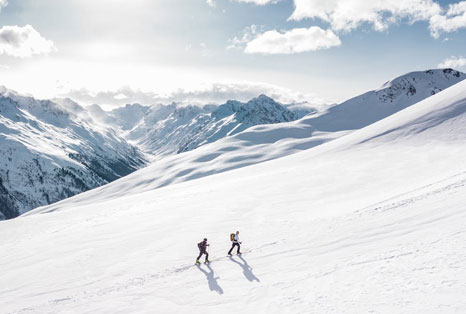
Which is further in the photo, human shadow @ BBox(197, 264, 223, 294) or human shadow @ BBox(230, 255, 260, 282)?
human shadow @ BBox(230, 255, 260, 282)

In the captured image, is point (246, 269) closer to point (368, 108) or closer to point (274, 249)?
point (274, 249)

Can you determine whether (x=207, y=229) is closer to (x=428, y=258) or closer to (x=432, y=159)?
(x=428, y=258)

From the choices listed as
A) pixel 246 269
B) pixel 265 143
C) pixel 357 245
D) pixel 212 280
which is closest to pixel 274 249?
pixel 246 269

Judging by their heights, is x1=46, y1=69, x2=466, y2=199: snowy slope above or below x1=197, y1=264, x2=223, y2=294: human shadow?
above

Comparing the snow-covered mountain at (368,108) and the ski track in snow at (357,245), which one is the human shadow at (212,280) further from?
the snow-covered mountain at (368,108)

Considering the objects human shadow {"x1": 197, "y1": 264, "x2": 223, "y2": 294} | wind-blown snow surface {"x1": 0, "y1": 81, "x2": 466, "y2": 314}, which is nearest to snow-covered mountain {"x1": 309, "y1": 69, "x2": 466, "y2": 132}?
wind-blown snow surface {"x1": 0, "y1": 81, "x2": 466, "y2": 314}

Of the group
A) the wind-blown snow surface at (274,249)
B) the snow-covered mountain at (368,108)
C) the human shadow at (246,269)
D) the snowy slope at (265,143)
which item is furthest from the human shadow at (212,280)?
the snow-covered mountain at (368,108)

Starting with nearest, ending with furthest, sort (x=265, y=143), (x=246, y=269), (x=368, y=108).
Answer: (x=246, y=269) → (x=265, y=143) → (x=368, y=108)

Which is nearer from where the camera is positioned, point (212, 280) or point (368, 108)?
point (212, 280)

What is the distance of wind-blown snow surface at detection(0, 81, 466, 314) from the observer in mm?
12266

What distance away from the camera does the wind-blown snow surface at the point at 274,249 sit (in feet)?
40.2

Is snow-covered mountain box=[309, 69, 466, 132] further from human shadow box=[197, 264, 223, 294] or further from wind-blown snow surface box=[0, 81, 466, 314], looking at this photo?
human shadow box=[197, 264, 223, 294]

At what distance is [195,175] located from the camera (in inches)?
4045

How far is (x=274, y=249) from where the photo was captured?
18609mm
